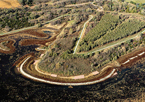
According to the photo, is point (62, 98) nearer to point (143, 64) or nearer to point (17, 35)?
point (143, 64)

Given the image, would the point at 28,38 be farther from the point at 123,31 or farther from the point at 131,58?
the point at 131,58

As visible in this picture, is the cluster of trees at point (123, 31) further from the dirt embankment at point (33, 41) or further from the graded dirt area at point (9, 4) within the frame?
the graded dirt area at point (9, 4)

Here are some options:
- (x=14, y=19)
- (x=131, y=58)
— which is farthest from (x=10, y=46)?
(x=131, y=58)

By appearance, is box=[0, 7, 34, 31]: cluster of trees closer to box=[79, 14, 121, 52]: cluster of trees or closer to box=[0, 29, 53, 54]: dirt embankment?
box=[0, 29, 53, 54]: dirt embankment

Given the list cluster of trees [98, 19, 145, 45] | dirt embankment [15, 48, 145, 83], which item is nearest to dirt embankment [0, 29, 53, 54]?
dirt embankment [15, 48, 145, 83]

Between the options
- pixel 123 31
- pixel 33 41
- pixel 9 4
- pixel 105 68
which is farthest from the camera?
pixel 9 4

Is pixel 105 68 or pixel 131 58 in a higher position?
pixel 131 58

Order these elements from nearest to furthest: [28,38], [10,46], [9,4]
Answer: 1. [10,46]
2. [28,38]
3. [9,4]
